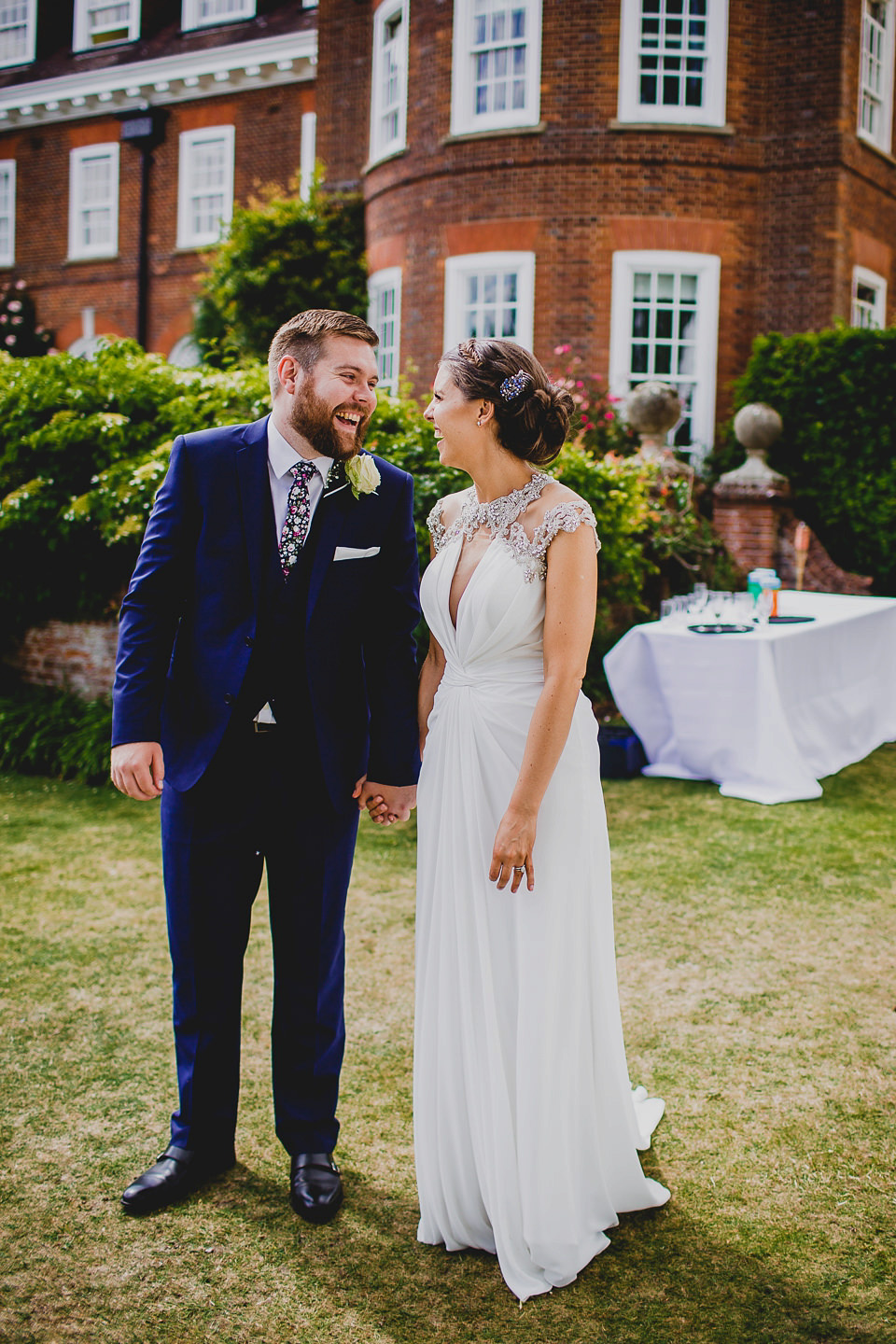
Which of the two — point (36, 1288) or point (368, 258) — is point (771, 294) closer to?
point (368, 258)

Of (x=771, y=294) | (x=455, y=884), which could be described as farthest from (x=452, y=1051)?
(x=771, y=294)

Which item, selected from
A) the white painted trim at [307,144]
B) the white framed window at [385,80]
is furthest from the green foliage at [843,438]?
the white painted trim at [307,144]

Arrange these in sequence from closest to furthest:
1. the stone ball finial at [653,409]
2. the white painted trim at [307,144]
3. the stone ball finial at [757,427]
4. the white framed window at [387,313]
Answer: the stone ball finial at [653,409], the stone ball finial at [757,427], the white framed window at [387,313], the white painted trim at [307,144]

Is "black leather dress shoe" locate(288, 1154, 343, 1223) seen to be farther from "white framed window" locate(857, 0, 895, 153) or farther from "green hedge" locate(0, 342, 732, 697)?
"white framed window" locate(857, 0, 895, 153)

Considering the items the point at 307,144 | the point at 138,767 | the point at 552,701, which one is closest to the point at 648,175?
the point at 307,144

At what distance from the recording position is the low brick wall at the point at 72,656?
7.82m

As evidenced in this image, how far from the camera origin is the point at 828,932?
4.59 meters

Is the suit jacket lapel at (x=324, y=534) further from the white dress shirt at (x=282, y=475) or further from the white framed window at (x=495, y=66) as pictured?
the white framed window at (x=495, y=66)

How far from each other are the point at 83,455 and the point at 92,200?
50.6 ft

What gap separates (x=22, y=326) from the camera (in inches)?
822

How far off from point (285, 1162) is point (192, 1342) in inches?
28.3

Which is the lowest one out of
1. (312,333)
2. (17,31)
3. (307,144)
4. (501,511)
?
(501,511)

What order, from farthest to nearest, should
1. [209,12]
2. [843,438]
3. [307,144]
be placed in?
1. [209,12]
2. [307,144]
3. [843,438]

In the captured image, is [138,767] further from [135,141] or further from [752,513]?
[135,141]
